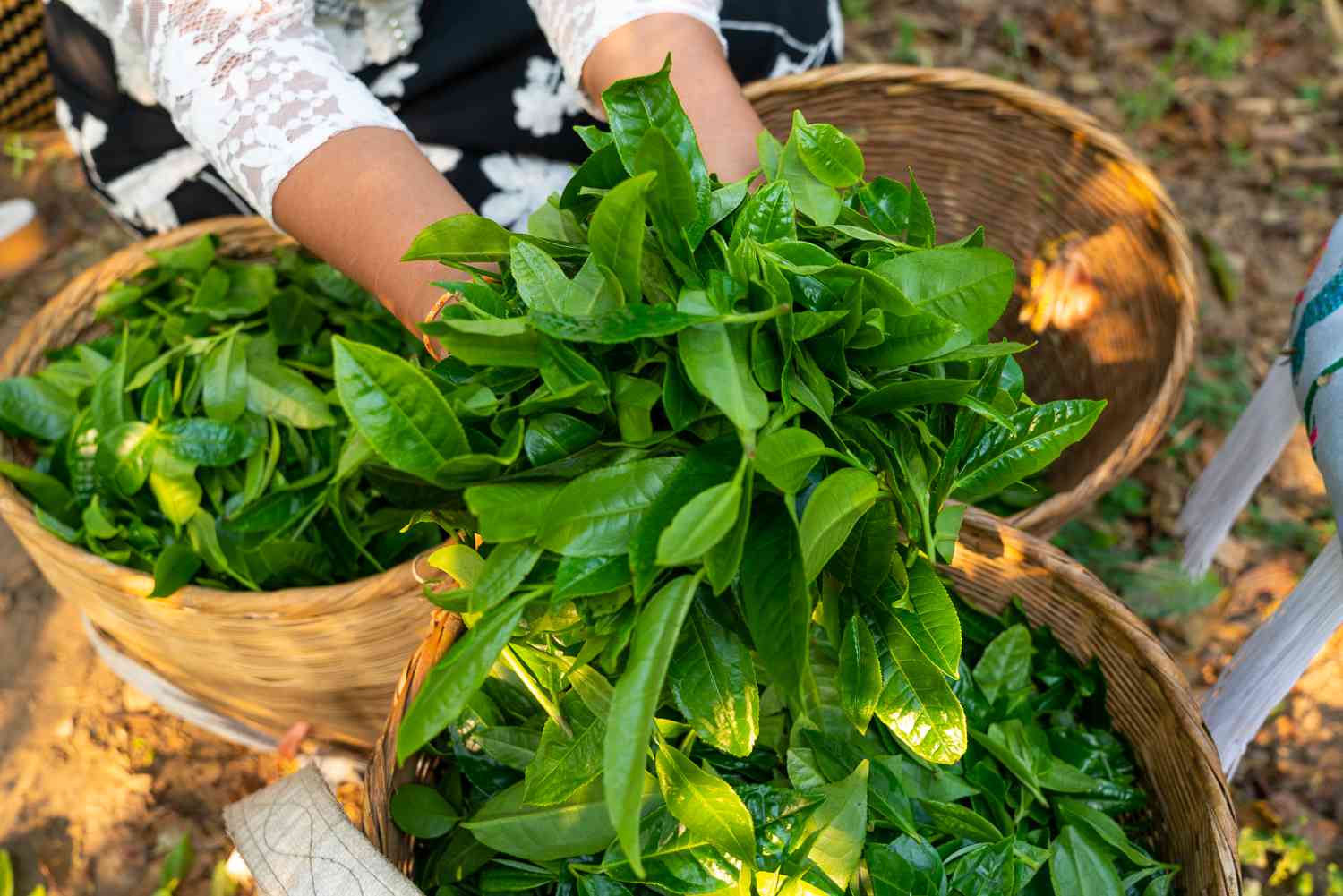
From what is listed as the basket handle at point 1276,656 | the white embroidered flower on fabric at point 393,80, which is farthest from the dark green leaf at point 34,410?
the basket handle at point 1276,656

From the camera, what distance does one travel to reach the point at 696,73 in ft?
2.99

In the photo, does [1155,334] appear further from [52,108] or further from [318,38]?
[52,108]

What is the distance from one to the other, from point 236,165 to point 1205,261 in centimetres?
132

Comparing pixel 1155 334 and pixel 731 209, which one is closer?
pixel 731 209

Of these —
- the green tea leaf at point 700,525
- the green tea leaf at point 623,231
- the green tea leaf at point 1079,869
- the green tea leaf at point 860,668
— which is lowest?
the green tea leaf at point 1079,869

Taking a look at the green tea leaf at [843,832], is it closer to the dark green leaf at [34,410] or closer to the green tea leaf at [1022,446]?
the green tea leaf at [1022,446]

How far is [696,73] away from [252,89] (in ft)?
1.20

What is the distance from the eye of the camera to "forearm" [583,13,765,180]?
2.89ft

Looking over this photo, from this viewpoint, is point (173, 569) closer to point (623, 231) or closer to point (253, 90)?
point (253, 90)

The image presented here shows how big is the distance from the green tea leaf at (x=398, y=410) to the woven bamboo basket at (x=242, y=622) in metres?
0.32

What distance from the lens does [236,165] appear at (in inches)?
33.3

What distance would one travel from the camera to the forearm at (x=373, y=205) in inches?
31.3

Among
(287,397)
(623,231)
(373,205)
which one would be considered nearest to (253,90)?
(373,205)

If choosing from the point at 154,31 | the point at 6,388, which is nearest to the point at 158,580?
the point at 6,388
